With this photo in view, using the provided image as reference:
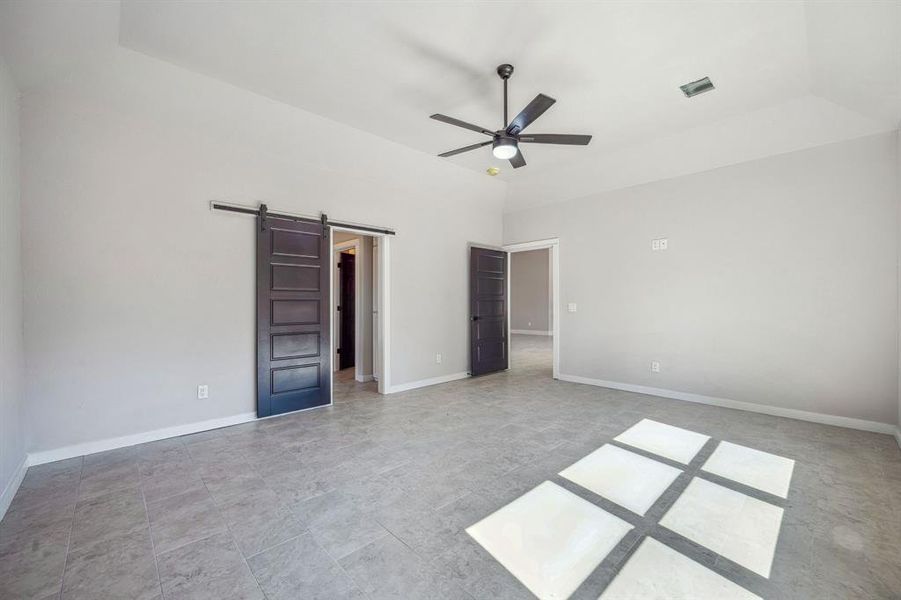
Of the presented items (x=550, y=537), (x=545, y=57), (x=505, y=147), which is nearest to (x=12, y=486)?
(x=550, y=537)

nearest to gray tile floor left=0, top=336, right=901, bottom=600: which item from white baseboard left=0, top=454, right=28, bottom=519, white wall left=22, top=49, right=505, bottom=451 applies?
A: white baseboard left=0, top=454, right=28, bottom=519

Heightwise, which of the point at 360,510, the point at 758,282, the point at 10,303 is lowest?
the point at 360,510

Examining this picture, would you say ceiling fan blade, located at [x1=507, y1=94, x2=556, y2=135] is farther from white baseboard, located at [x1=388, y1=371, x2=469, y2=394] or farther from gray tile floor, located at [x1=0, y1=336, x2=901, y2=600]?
white baseboard, located at [x1=388, y1=371, x2=469, y2=394]

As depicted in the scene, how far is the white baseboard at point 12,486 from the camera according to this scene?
7.09 ft

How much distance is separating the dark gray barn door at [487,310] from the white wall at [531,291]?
5.62 metres

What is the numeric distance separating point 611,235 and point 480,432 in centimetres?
341

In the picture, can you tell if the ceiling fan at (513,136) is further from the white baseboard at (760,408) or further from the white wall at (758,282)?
the white baseboard at (760,408)

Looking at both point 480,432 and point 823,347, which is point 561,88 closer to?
point 480,432

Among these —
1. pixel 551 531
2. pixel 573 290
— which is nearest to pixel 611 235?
pixel 573 290

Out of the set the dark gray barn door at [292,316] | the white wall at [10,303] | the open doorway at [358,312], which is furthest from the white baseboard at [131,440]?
the open doorway at [358,312]

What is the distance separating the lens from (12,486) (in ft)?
7.69

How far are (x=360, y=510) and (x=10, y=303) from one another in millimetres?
2742

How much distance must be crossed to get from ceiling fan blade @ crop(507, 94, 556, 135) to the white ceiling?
1.63ft

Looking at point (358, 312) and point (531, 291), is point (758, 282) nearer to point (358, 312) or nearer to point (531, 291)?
point (358, 312)
